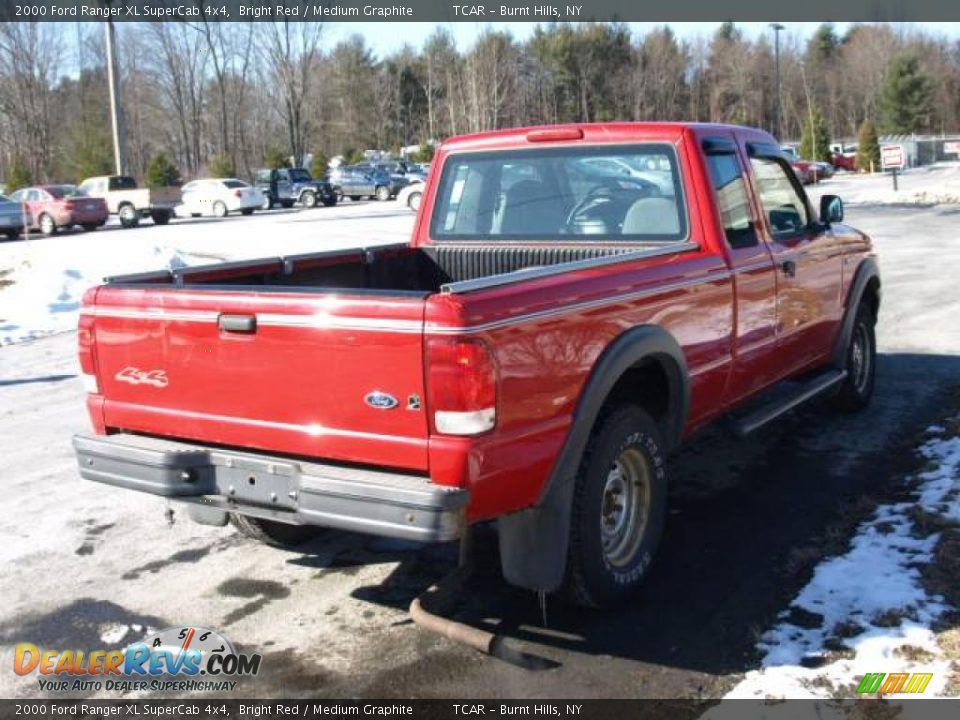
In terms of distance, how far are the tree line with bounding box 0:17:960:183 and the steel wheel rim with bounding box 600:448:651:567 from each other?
4022 cm

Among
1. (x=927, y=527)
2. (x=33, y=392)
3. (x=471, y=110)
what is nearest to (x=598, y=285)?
(x=927, y=527)

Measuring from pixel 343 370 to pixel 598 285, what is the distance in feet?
3.58

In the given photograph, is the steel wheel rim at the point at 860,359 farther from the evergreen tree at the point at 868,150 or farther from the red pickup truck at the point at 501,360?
the evergreen tree at the point at 868,150

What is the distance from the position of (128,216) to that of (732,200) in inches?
1240

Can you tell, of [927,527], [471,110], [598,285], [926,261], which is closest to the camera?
[598,285]

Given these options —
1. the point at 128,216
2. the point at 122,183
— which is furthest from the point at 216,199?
the point at 128,216

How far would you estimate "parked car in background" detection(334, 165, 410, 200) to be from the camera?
45906 millimetres

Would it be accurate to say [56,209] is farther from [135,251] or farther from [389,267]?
[389,267]

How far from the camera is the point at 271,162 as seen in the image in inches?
2254

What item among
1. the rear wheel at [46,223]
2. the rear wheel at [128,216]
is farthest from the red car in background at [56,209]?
the rear wheel at [128,216]

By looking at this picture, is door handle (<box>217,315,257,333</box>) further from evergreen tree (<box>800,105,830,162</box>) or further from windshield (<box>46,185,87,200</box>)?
evergreen tree (<box>800,105,830,162</box>)

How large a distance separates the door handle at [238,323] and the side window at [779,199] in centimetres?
315

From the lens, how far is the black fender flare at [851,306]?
664 cm

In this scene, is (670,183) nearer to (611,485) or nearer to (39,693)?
(611,485)
